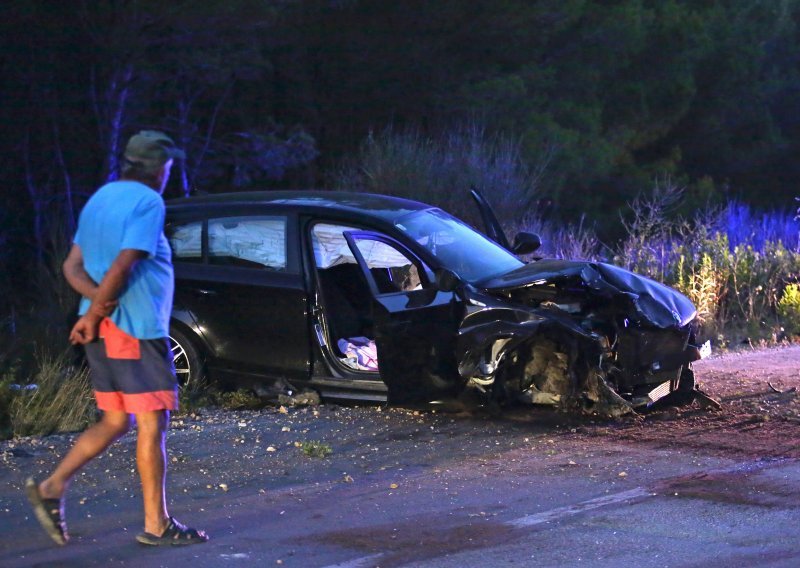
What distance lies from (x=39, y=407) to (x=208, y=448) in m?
1.43

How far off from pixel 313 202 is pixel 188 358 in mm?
1474

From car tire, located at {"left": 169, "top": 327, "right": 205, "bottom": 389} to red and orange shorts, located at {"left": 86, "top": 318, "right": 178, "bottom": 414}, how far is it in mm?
3571

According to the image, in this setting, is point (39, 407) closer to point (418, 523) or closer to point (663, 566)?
point (418, 523)

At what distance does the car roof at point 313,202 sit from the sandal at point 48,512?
Result: 3867 millimetres

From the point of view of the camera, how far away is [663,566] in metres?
5.24

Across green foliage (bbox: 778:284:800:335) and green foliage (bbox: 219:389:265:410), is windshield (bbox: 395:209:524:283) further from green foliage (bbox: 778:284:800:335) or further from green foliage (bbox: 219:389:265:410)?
green foliage (bbox: 778:284:800:335)

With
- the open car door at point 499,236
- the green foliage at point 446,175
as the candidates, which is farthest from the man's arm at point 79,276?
the green foliage at point 446,175

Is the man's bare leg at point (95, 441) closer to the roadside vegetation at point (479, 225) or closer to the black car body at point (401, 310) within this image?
the roadside vegetation at point (479, 225)

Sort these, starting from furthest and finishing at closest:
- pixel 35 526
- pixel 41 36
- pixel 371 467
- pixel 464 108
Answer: pixel 464 108, pixel 41 36, pixel 371 467, pixel 35 526

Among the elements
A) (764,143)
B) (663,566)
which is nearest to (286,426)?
(663,566)

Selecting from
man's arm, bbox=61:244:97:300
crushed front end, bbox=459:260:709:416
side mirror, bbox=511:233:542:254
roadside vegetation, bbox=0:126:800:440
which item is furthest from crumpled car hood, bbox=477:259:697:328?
man's arm, bbox=61:244:97:300

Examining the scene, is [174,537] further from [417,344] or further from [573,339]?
[573,339]

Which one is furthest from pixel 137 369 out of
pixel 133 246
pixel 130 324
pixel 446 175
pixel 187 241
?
pixel 446 175

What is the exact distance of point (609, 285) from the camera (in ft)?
26.3
